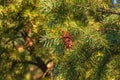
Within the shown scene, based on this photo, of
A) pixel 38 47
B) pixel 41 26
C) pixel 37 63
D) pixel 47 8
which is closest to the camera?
pixel 47 8

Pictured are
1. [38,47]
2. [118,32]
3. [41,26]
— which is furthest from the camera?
[38,47]

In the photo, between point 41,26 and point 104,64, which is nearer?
point 104,64

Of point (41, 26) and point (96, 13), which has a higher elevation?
point (96, 13)

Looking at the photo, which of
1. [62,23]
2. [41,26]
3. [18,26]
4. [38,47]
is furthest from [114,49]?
[38,47]

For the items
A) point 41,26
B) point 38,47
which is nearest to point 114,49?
point 41,26

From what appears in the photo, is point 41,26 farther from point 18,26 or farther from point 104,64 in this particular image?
point 104,64

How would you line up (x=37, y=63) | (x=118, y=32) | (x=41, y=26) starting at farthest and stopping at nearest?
(x=37, y=63) → (x=41, y=26) → (x=118, y=32)

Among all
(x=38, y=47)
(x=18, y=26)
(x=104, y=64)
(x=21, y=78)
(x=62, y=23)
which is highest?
(x=62, y=23)

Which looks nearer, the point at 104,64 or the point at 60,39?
the point at 60,39

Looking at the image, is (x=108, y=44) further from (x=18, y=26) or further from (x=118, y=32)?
(x=18, y=26)
